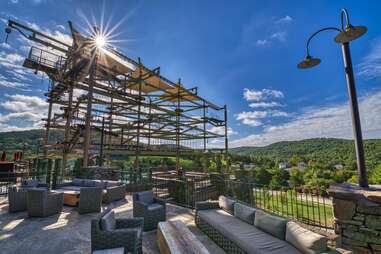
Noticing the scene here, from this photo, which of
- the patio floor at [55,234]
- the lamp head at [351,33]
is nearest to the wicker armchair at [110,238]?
the patio floor at [55,234]

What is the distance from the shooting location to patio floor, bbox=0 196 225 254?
136 inches

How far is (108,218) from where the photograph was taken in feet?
9.51

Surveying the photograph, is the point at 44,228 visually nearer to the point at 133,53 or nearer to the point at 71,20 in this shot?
the point at 71,20

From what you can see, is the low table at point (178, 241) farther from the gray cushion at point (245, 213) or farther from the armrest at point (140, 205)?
the gray cushion at point (245, 213)

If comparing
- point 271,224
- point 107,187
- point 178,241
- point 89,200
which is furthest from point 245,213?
point 107,187

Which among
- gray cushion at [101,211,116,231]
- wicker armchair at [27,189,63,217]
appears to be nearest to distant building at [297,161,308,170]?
wicker armchair at [27,189,63,217]

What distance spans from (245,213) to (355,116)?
2690 millimetres

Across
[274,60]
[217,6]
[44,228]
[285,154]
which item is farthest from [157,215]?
[285,154]

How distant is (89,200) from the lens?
Result: 5.48 m

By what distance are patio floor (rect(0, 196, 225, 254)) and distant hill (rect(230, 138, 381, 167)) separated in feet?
116

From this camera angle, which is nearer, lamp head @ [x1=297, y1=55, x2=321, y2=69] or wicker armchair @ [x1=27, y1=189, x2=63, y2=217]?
lamp head @ [x1=297, y1=55, x2=321, y2=69]

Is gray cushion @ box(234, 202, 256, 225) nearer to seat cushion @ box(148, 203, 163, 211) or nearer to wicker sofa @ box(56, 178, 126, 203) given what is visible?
seat cushion @ box(148, 203, 163, 211)

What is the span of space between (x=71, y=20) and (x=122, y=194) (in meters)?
9.10

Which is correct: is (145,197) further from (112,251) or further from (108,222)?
(112,251)
